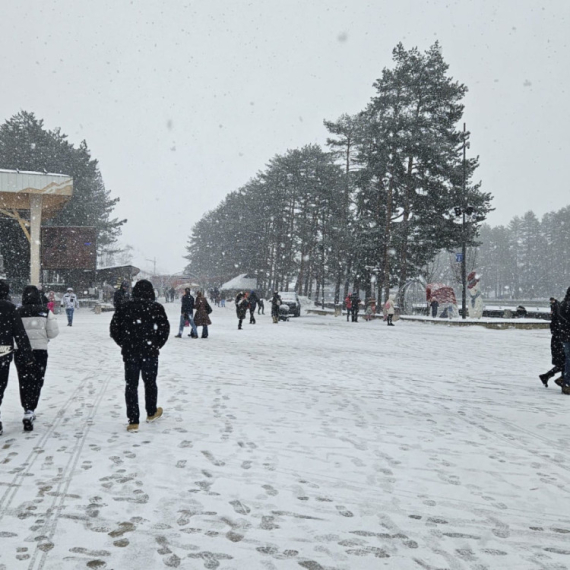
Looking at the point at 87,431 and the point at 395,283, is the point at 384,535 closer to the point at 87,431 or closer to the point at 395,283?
the point at 87,431

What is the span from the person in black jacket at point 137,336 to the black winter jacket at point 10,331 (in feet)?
2.96

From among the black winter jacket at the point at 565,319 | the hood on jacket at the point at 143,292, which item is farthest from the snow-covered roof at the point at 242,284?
the hood on jacket at the point at 143,292

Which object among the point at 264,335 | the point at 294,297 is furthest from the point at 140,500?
the point at 294,297

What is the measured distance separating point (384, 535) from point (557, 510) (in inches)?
57.5

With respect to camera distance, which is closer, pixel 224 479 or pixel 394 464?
pixel 224 479

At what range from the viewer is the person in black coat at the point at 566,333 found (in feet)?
27.6

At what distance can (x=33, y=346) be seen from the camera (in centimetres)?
603

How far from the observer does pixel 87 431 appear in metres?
5.85

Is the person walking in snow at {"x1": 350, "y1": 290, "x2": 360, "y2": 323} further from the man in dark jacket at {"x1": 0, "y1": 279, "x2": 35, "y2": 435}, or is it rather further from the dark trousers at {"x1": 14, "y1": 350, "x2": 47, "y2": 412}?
the man in dark jacket at {"x1": 0, "y1": 279, "x2": 35, "y2": 435}

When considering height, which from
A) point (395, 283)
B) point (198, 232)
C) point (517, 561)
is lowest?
point (517, 561)

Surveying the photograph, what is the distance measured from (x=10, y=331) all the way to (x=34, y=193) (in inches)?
1022

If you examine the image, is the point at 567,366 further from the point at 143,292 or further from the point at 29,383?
the point at 29,383

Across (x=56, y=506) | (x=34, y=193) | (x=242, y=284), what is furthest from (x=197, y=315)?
(x=242, y=284)

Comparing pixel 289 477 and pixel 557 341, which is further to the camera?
pixel 557 341
